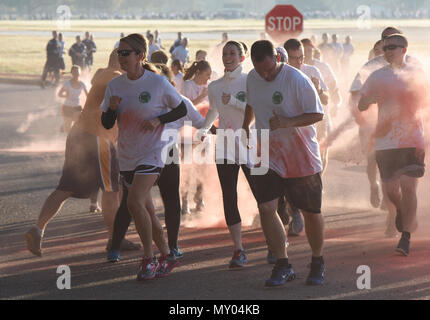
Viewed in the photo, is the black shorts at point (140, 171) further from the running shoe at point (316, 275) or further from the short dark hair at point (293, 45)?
the short dark hair at point (293, 45)

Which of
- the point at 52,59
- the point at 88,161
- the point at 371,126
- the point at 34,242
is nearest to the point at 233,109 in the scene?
the point at 88,161

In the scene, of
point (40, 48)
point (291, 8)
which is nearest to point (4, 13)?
point (40, 48)

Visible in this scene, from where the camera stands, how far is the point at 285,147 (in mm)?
6312

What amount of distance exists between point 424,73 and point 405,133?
1.65 ft

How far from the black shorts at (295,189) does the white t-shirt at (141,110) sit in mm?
766

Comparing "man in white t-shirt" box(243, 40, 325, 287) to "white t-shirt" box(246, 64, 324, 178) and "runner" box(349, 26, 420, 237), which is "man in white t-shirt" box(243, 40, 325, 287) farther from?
"runner" box(349, 26, 420, 237)

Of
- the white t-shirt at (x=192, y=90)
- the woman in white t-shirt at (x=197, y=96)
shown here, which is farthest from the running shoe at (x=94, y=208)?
Answer: the white t-shirt at (x=192, y=90)

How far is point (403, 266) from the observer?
6895 mm

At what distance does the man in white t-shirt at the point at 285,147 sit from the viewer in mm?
6203

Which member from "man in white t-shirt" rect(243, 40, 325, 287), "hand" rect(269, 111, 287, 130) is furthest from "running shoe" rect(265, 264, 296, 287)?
"hand" rect(269, 111, 287, 130)

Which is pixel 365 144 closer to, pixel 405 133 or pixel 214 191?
pixel 214 191

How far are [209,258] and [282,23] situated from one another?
46.3 feet

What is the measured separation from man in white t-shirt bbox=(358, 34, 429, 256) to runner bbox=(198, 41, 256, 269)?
44.4 inches

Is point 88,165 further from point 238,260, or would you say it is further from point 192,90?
point 192,90
